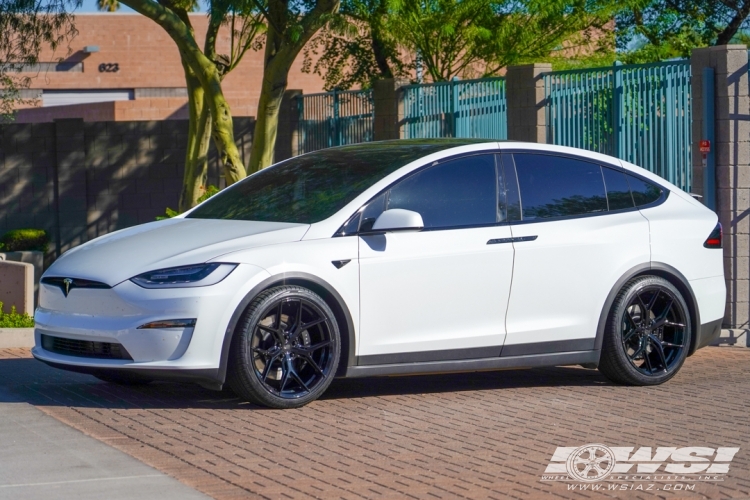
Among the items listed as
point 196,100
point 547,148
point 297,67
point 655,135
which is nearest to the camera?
point 547,148

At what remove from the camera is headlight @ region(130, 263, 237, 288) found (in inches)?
278

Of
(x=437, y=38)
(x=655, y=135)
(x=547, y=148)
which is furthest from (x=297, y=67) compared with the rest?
(x=547, y=148)

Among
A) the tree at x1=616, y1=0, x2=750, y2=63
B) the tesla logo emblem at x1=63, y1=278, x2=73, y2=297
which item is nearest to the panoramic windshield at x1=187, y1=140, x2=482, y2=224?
the tesla logo emblem at x1=63, y1=278, x2=73, y2=297

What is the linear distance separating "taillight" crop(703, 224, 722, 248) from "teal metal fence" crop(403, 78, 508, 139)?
16.8 ft

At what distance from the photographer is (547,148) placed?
8430 mm

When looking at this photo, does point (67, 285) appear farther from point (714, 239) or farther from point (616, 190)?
point (714, 239)

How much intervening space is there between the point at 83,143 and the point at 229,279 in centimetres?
1348

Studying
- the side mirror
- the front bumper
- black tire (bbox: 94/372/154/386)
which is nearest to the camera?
the front bumper

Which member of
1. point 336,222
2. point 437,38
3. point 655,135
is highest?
point 437,38

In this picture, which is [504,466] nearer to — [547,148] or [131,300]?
[131,300]

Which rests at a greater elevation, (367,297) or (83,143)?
(83,143)

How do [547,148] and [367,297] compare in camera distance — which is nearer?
[367,297]

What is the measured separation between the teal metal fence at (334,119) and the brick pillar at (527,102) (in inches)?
148

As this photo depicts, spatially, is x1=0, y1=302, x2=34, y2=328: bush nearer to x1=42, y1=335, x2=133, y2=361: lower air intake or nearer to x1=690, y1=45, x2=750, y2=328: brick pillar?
x1=42, y1=335, x2=133, y2=361: lower air intake
